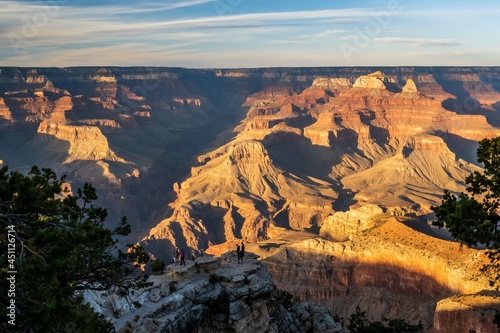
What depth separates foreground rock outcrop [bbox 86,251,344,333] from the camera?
31797 millimetres

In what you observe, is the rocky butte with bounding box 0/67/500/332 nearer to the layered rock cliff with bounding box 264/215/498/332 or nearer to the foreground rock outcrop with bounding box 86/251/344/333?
the layered rock cliff with bounding box 264/215/498/332

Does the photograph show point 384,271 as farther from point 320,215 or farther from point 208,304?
point 320,215

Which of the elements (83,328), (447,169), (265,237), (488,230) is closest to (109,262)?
(83,328)

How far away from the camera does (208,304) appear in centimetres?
3478

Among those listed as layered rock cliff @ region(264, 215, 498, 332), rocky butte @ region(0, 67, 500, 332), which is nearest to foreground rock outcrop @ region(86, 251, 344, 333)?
rocky butte @ region(0, 67, 500, 332)

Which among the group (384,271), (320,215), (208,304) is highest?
(208,304)

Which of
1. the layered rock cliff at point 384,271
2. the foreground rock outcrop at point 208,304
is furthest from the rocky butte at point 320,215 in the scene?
the foreground rock outcrop at point 208,304

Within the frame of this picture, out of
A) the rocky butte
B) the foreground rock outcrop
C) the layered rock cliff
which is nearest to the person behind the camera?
the foreground rock outcrop

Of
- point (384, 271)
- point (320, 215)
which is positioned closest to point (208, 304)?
point (384, 271)

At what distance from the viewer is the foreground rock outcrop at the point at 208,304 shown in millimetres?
31797

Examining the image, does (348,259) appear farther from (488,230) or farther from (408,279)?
(488,230)

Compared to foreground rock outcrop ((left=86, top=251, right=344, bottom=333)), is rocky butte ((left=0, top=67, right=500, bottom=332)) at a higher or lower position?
lower

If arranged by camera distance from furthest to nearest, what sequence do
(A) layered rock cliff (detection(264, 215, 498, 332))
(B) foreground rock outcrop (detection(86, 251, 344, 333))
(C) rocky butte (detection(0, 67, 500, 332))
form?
(C) rocky butte (detection(0, 67, 500, 332)), (A) layered rock cliff (detection(264, 215, 498, 332)), (B) foreground rock outcrop (detection(86, 251, 344, 333))

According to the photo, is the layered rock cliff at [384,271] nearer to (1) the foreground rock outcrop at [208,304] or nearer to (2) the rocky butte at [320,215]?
(2) the rocky butte at [320,215]
